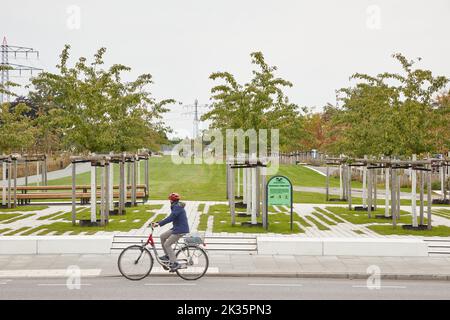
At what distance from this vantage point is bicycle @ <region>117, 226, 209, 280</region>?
13.4m

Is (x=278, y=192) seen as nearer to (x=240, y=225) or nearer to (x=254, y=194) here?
(x=254, y=194)

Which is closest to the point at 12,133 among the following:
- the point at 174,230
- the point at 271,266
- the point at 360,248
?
the point at 174,230

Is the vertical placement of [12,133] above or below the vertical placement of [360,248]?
above

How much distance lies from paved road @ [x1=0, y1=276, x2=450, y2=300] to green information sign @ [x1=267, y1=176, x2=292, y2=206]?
7.04m

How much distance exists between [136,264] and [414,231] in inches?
448

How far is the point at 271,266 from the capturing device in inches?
590

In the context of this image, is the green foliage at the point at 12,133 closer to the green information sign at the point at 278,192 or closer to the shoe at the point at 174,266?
the green information sign at the point at 278,192

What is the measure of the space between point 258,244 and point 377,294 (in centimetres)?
522

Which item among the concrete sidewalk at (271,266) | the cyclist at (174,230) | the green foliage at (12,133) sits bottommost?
the concrete sidewalk at (271,266)

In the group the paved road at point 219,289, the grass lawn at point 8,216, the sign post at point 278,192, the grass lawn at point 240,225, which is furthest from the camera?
the grass lawn at point 8,216

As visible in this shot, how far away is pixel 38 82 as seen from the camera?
22281 mm

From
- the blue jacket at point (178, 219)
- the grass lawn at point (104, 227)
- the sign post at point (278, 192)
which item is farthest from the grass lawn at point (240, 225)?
the blue jacket at point (178, 219)

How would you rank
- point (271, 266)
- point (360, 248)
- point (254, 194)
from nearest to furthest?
point (271, 266), point (360, 248), point (254, 194)

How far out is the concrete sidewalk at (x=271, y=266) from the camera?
14.1 meters
